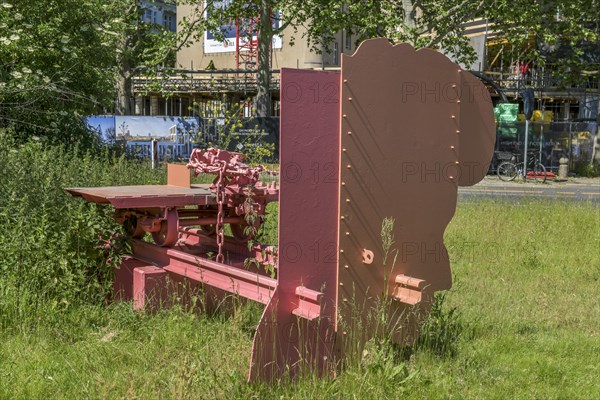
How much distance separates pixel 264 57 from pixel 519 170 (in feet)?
36.1

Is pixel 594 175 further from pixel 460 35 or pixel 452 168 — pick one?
pixel 452 168

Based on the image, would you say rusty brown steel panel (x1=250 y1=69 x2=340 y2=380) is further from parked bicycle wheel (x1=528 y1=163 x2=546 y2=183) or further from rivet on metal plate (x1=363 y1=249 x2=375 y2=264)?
parked bicycle wheel (x1=528 y1=163 x2=546 y2=183)

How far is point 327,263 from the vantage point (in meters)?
4.77

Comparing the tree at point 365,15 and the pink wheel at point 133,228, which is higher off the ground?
the tree at point 365,15

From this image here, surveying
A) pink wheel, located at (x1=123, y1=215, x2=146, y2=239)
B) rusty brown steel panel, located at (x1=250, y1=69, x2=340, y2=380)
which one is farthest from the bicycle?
rusty brown steel panel, located at (x1=250, y1=69, x2=340, y2=380)

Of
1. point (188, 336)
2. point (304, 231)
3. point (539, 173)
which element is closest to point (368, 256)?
point (304, 231)

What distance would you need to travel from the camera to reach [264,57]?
2938cm

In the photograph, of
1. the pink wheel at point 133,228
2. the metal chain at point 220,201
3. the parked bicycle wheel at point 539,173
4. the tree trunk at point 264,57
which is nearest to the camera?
the metal chain at point 220,201

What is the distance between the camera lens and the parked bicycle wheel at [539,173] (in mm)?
29609

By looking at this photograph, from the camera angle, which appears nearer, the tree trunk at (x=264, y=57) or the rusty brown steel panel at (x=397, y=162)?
the rusty brown steel panel at (x=397, y=162)

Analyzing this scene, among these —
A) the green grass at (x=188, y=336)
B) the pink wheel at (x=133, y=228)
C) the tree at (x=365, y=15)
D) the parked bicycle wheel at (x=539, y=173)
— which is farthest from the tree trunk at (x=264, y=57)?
the pink wheel at (x=133, y=228)

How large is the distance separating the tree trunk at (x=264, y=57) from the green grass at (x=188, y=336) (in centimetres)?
1998

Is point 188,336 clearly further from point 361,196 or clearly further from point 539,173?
point 539,173

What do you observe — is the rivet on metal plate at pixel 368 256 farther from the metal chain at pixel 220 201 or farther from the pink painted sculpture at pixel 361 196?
the metal chain at pixel 220 201
